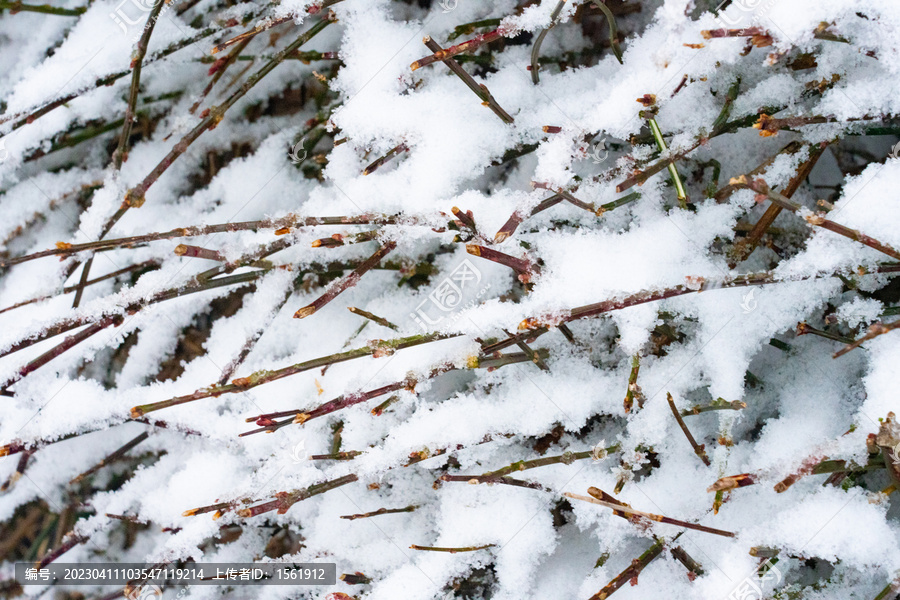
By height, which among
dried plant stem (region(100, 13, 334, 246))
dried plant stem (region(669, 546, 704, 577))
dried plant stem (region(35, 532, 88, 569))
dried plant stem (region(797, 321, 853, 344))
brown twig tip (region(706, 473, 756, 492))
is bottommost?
dried plant stem (region(669, 546, 704, 577))

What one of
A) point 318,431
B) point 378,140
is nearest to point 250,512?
point 318,431

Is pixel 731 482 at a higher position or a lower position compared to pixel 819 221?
lower

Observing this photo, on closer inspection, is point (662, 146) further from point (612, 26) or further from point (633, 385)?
point (633, 385)

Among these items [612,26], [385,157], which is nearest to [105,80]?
[385,157]

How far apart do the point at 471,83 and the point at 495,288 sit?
1.21ft

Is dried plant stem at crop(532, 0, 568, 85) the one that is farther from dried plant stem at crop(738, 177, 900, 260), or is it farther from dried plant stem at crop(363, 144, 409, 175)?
dried plant stem at crop(738, 177, 900, 260)

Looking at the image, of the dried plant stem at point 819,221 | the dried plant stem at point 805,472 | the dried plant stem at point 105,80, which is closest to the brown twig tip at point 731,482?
the dried plant stem at point 805,472

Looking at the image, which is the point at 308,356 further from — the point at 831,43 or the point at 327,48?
the point at 831,43

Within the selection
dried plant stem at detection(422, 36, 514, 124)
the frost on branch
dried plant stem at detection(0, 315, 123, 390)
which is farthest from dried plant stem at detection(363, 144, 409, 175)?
dried plant stem at detection(0, 315, 123, 390)

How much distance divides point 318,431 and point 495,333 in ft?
1.54

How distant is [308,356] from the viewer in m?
1.21

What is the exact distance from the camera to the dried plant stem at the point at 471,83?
0.94 meters

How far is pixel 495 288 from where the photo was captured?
1.10m

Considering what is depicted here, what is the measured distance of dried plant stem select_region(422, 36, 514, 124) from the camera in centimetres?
94
